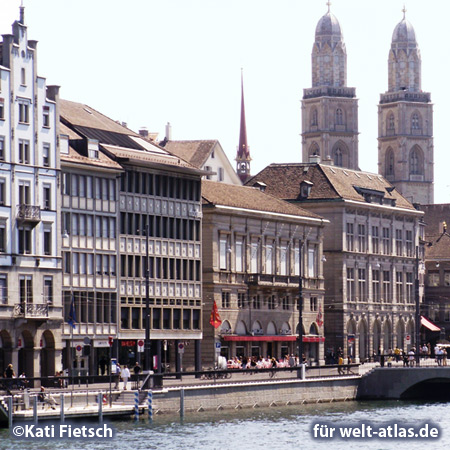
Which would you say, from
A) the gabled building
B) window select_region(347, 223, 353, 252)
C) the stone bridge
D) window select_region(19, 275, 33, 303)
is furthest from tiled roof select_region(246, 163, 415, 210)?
window select_region(19, 275, 33, 303)

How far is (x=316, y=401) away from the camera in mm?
113188

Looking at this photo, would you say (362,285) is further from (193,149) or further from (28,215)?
(28,215)

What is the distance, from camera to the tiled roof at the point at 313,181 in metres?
157

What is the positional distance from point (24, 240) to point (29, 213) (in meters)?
1.57

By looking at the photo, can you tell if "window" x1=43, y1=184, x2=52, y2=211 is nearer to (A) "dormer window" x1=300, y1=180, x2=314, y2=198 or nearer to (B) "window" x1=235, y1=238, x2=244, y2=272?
(B) "window" x1=235, y1=238, x2=244, y2=272

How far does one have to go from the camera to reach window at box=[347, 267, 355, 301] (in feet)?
514

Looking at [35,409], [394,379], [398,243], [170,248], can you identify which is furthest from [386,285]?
[35,409]

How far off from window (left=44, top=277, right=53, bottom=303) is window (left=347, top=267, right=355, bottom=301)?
50.9 meters

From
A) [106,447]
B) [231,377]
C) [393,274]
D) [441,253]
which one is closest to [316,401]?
[231,377]

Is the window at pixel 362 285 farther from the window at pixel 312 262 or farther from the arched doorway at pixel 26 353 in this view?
the arched doorway at pixel 26 353

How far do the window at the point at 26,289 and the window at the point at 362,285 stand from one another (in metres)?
55.7

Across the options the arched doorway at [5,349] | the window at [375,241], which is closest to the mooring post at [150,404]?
the arched doorway at [5,349]

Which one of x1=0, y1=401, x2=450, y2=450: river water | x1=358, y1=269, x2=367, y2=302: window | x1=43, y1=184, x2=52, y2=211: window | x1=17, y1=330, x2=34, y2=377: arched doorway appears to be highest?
x1=43, y1=184, x2=52, y2=211: window

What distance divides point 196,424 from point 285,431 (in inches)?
188
